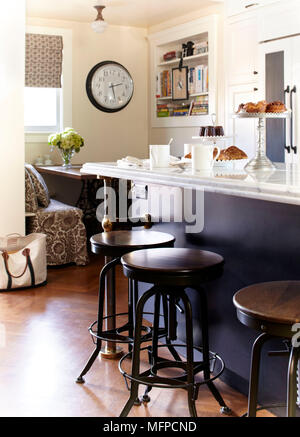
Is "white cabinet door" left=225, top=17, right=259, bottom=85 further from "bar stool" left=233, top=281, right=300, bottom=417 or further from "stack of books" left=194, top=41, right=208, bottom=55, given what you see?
"bar stool" left=233, top=281, right=300, bottom=417

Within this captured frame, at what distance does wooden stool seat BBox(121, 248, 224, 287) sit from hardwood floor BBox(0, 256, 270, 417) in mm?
658

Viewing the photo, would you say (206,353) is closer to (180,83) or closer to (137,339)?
(137,339)

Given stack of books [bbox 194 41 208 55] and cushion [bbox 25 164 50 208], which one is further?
stack of books [bbox 194 41 208 55]

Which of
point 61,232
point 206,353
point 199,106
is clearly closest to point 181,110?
point 199,106

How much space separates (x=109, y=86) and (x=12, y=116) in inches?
97.9

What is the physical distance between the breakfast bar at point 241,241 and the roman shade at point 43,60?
4061 millimetres

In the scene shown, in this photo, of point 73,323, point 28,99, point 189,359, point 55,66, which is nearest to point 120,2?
point 55,66

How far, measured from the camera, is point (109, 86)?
279 inches

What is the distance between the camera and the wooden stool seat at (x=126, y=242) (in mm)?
2615

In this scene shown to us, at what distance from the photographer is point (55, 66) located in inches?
264

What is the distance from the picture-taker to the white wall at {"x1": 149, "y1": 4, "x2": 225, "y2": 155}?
19.9 ft

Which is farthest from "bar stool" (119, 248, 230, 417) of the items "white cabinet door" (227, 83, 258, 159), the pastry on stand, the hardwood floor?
"white cabinet door" (227, 83, 258, 159)

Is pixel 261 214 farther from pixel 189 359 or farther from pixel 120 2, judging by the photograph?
pixel 120 2

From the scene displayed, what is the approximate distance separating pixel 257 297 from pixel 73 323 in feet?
7.15
